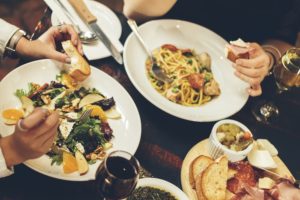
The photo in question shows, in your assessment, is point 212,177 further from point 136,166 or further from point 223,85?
point 223,85

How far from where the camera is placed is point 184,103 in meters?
2.31

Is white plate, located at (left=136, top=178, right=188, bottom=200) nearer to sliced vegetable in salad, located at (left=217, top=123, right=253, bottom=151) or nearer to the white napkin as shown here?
sliced vegetable in salad, located at (left=217, top=123, right=253, bottom=151)

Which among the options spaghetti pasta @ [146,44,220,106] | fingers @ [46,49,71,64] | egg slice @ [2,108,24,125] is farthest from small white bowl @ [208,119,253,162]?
egg slice @ [2,108,24,125]

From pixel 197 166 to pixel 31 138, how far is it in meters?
0.84

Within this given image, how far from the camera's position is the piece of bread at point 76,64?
201cm

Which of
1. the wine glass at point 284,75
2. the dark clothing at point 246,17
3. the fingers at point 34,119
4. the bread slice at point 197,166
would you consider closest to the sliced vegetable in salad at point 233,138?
the bread slice at point 197,166

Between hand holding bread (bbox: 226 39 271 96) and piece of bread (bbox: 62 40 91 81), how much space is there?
2.94 feet

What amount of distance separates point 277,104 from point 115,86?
1049 millimetres

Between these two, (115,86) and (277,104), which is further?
(277,104)

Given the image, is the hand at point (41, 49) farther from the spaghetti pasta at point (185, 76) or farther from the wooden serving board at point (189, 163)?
the wooden serving board at point (189, 163)

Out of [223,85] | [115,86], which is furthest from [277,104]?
[115,86]

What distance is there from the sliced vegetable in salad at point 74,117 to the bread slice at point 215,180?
48 centimetres

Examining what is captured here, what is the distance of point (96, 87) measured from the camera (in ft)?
7.02

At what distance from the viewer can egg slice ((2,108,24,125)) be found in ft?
5.70
